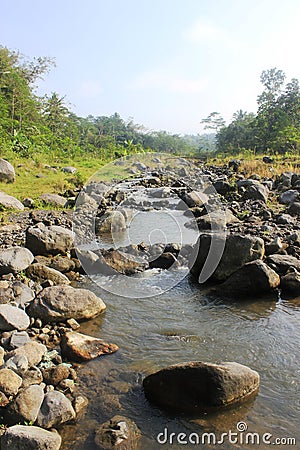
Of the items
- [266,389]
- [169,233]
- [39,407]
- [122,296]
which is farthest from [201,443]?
[169,233]

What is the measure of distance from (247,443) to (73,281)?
454 centimetres

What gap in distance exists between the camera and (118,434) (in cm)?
366

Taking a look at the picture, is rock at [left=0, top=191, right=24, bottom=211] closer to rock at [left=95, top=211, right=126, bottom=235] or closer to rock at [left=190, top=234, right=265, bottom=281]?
rock at [left=95, top=211, right=126, bottom=235]

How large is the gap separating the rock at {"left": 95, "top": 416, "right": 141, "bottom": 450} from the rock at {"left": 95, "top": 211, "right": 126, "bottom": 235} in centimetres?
754

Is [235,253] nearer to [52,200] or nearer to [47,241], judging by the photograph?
[47,241]

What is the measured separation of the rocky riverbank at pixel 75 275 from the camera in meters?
3.83

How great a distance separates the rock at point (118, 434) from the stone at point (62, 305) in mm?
2000

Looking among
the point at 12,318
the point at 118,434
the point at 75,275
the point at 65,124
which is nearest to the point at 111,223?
Result: the point at 75,275

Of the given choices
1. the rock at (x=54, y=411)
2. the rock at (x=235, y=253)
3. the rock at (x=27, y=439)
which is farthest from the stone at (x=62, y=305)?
the rock at (x=235, y=253)

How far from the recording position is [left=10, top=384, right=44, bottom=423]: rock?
3658 mm

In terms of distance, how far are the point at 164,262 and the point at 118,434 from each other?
4932 mm

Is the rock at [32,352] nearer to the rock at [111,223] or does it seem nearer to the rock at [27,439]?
the rock at [27,439]

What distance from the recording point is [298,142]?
93.6 ft

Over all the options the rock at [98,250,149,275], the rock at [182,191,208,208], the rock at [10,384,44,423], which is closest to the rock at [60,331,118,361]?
the rock at [10,384,44,423]
